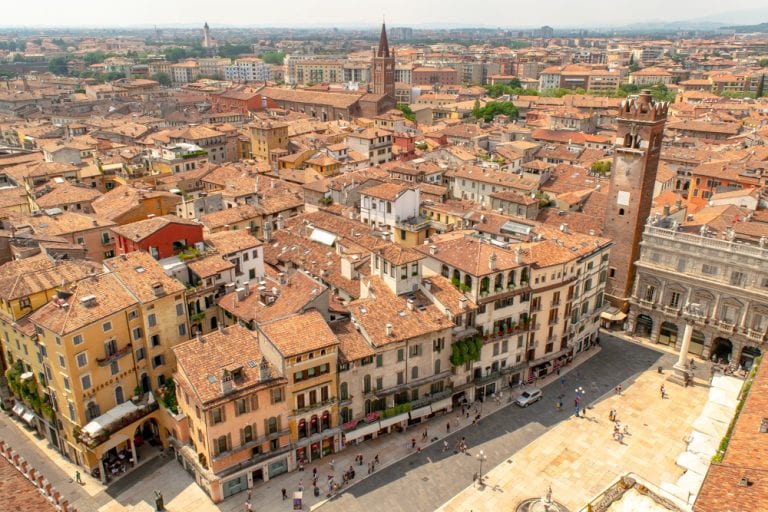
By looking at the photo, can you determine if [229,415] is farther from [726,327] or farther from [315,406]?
[726,327]

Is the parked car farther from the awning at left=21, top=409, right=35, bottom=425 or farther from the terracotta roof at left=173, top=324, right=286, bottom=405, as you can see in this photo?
the awning at left=21, top=409, right=35, bottom=425

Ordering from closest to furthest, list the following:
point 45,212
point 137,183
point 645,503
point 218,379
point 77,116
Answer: point 645,503
point 218,379
point 45,212
point 137,183
point 77,116

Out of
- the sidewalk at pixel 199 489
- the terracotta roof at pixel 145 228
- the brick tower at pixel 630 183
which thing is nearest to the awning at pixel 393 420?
the sidewalk at pixel 199 489

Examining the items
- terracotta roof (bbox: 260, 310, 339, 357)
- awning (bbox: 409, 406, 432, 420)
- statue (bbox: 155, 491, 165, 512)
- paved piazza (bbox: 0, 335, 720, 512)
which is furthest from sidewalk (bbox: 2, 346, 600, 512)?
terracotta roof (bbox: 260, 310, 339, 357)

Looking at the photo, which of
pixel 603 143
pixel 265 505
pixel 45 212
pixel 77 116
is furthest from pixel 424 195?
pixel 77 116

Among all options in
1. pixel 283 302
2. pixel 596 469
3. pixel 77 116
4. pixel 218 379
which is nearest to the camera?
pixel 218 379

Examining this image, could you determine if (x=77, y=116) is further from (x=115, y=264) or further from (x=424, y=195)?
(x=115, y=264)

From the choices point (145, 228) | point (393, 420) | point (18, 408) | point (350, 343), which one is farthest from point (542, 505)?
point (18, 408)
